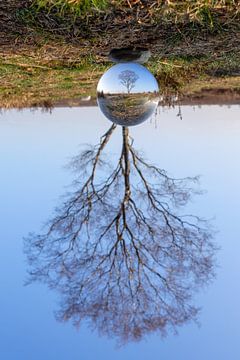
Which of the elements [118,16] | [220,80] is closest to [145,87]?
[118,16]

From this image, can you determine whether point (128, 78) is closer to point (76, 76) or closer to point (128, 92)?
point (128, 92)

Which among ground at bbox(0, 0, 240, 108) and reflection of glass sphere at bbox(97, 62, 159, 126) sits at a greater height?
ground at bbox(0, 0, 240, 108)

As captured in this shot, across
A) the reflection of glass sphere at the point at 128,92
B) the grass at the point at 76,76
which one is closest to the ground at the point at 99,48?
the grass at the point at 76,76

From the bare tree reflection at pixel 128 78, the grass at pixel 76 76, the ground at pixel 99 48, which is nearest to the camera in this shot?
the bare tree reflection at pixel 128 78

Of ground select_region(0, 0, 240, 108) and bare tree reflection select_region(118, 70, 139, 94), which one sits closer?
bare tree reflection select_region(118, 70, 139, 94)

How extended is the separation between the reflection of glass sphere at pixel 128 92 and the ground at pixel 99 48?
569mm

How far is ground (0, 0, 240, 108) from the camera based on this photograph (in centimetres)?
444

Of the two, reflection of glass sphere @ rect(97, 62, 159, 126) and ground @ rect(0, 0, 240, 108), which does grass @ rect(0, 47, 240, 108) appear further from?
reflection of glass sphere @ rect(97, 62, 159, 126)

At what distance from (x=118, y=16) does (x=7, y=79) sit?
7.51ft

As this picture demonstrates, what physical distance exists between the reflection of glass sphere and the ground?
569mm

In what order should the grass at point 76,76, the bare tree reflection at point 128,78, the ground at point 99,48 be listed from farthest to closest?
the grass at point 76,76 → the ground at point 99,48 → the bare tree reflection at point 128,78

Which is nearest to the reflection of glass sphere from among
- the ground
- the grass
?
the ground

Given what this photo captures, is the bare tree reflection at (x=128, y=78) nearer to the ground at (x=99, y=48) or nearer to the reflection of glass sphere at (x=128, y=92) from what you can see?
the reflection of glass sphere at (x=128, y=92)

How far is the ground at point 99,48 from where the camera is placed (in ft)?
14.6
